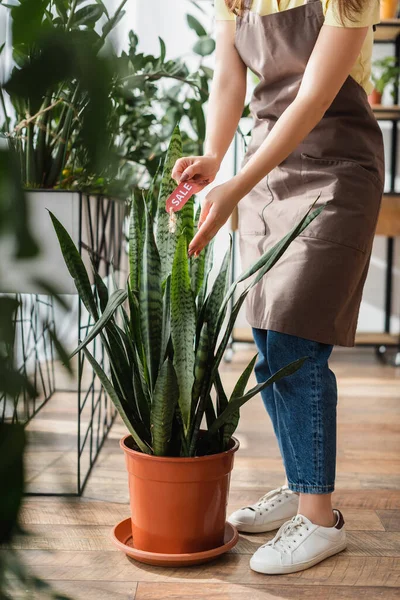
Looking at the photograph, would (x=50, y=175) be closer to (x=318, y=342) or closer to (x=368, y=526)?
(x=318, y=342)

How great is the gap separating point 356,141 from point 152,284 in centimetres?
45

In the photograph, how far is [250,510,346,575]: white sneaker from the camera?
1240 mm

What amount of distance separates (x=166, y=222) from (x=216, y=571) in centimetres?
63

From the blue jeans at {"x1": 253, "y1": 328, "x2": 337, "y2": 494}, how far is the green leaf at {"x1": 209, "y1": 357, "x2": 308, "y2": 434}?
0.26 ft

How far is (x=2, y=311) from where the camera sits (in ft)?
Answer: 0.76

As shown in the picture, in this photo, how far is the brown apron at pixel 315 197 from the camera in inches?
48.9

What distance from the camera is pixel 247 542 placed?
137cm

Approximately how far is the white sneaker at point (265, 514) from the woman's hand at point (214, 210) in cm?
59

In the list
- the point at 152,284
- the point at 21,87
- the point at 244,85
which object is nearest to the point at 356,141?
the point at 244,85

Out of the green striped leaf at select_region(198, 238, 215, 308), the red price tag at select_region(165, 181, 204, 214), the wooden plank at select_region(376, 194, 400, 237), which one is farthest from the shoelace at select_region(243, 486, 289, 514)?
the wooden plank at select_region(376, 194, 400, 237)

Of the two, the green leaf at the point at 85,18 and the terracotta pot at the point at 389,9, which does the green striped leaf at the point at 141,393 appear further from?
the terracotta pot at the point at 389,9

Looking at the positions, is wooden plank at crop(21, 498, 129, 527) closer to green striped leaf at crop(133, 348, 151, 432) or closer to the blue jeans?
green striped leaf at crop(133, 348, 151, 432)

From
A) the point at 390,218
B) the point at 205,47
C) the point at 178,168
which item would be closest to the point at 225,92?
the point at 178,168

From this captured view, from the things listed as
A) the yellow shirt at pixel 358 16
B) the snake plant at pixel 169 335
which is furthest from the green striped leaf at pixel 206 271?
the yellow shirt at pixel 358 16
